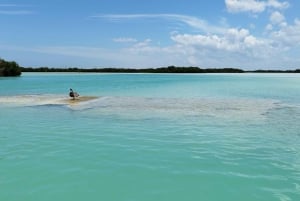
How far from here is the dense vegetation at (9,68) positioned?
312ft

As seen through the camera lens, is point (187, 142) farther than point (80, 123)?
No

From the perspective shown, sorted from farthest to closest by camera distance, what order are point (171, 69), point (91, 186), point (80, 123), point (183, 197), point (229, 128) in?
point (171, 69) → point (80, 123) → point (229, 128) → point (91, 186) → point (183, 197)

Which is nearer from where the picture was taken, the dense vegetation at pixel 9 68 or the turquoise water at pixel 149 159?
the turquoise water at pixel 149 159

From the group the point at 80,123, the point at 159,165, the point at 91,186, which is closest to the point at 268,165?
the point at 159,165

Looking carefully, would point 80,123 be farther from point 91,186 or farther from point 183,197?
point 183,197

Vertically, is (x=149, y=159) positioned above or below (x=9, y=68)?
below

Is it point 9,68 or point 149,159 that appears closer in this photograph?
point 149,159

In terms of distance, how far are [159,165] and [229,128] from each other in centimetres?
595

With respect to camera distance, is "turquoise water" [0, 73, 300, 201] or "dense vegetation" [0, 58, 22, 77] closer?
"turquoise water" [0, 73, 300, 201]

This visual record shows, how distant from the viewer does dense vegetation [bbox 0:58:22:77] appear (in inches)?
3745

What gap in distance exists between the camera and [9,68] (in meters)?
97.8

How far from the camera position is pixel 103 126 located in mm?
14500

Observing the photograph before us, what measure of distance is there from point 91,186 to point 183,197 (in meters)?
1.92

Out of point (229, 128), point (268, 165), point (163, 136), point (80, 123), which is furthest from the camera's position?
point (80, 123)
